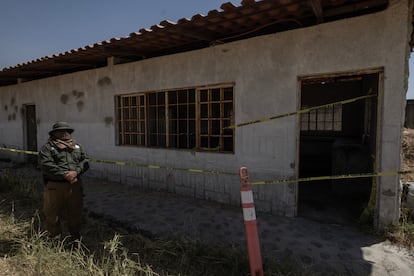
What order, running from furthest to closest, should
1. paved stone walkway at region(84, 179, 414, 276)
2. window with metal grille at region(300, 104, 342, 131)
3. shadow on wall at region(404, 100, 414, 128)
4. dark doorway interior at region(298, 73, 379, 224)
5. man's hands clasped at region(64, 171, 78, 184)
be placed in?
shadow on wall at region(404, 100, 414, 128) < window with metal grille at region(300, 104, 342, 131) < dark doorway interior at region(298, 73, 379, 224) < man's hands clasped at region(64, 171, 78, 184) < paved stone walkway at region(84, 179, 414, 276)

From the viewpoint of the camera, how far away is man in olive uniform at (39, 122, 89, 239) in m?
3.33

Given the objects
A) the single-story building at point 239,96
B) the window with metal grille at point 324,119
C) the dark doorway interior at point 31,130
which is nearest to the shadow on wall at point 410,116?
the window with metal grille at point 324,119

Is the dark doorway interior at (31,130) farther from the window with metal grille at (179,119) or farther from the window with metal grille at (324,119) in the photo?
the window with metal grille at (324,119)

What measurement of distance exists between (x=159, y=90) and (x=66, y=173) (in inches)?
130

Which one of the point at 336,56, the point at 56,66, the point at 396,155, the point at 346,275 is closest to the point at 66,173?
the point at 346,275

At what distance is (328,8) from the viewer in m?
4.04

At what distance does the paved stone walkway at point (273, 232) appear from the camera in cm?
313

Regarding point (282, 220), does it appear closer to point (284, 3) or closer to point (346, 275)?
point (346, 275)

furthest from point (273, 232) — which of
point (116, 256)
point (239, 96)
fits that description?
point (239, 96)

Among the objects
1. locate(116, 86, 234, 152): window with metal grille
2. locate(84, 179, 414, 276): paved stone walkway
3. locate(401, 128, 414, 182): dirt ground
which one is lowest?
locate(84, 179, 414, 276): paved stone walkway

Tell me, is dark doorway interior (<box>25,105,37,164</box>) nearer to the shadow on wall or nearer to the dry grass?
the dry grass

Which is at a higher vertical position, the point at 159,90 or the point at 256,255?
the point at 159,90

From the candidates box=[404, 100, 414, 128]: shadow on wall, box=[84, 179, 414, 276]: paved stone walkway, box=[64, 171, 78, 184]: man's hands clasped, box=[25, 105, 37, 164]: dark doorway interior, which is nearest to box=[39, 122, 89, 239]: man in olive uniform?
box=[64, 171, 78, 184]: man's hands clasped

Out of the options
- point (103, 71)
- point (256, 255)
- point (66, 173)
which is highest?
point (103, 71)
